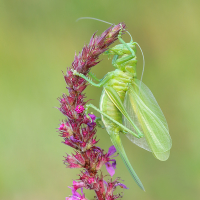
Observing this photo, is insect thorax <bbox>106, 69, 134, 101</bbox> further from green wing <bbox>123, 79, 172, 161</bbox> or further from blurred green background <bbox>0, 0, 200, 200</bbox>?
blurred green background <bbox>0, 0, 200, 200</bbox>

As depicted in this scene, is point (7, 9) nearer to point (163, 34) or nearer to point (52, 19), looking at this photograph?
point (52, 19)

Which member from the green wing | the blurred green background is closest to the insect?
the green wing

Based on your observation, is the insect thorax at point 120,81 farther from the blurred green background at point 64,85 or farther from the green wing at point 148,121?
the blurred green background at point 64,85

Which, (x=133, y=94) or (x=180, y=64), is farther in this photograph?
(x=180, y=64)

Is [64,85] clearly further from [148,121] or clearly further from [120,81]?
[148,121]

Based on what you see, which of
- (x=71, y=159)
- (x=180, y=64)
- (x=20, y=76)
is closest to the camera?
(x=71, y=159)

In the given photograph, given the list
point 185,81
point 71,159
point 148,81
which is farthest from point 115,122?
point 185,81

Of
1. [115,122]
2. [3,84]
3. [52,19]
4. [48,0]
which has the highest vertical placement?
[48,0]

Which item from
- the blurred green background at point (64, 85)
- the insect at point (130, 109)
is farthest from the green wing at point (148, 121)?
the blurred green background at point (64, 85)

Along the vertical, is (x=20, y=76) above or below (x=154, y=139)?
above
